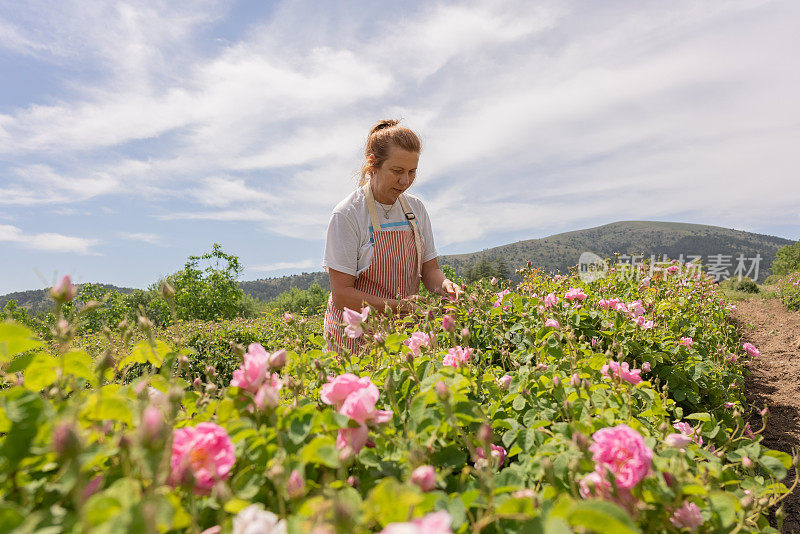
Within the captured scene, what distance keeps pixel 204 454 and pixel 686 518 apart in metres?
1.01

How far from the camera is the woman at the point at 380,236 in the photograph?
3.51m

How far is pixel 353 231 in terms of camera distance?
141 inches

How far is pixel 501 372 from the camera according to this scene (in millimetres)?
2033

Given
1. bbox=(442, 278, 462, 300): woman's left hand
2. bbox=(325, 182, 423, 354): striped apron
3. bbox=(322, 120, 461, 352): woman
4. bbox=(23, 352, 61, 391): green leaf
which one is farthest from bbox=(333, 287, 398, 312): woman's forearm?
bbox=(23, 352, 61, 391): green leaf

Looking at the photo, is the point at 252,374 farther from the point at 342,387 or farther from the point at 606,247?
the point at 606,247

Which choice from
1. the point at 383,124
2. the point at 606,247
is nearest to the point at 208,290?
the point at 383,124

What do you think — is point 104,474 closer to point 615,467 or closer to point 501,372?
point 615,467

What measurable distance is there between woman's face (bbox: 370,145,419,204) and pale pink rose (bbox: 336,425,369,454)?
9.16 feet

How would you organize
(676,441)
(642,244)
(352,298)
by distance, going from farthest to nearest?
(642,244) → (352,298) → (676,441)

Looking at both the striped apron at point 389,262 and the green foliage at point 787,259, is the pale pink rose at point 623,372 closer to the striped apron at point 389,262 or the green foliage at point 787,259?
the striped apron at point 389,262

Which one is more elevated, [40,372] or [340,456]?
[40,372]

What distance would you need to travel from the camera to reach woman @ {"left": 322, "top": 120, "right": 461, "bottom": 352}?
11.5 ft

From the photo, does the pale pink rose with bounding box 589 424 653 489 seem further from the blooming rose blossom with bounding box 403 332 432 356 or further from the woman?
the woman

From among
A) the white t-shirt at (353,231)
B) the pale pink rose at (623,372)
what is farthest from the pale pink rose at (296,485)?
the white t-shirt at (353,231)
